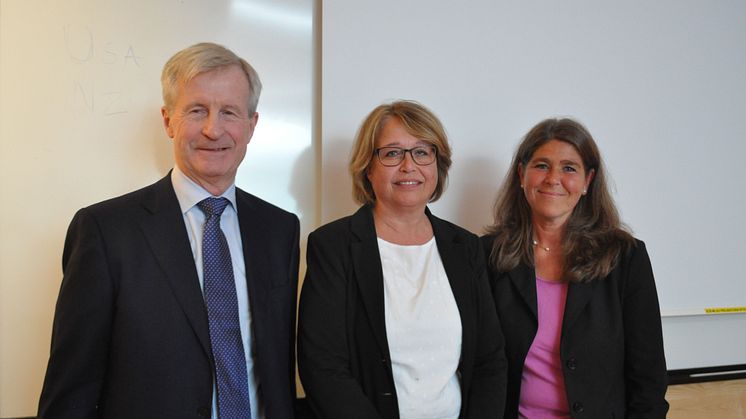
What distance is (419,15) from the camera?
1.86 m

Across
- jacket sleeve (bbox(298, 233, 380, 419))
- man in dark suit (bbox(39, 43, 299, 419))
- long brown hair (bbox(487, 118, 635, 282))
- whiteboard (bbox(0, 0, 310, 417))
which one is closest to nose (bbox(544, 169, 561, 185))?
long brown hair (bbox(487, 118, 635, 282))

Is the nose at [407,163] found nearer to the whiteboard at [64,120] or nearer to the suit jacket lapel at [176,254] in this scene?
the suit jacket lapel at [176,254]

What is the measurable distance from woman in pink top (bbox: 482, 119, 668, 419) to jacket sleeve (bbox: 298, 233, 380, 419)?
22.4 inches

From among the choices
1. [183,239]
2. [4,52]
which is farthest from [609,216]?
[4,52]

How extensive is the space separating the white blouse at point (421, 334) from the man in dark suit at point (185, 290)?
309 mm

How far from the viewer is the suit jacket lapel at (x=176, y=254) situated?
109 cm

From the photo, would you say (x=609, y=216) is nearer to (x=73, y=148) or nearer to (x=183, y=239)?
(x=183, y=239)

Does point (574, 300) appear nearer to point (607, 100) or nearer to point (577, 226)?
point (577, 226)

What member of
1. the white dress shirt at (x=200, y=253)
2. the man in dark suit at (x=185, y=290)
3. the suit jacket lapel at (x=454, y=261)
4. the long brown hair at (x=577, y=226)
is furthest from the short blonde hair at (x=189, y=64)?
the long brown hair at (x=577, y=226)

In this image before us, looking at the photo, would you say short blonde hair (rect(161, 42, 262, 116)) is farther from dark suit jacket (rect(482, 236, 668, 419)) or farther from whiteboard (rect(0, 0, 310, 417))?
dark suit jacket (rect(482, 236, 668, 419))

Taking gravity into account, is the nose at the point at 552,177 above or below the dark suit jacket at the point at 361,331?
above

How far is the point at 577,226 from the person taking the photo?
1631mm

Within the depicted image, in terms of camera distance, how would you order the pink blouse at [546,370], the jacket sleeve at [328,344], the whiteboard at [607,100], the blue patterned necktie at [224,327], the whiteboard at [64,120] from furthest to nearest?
1. the whiteboard at [607,100]
2. the whiteboard at [64,120]
3. the pink blouse at [546,370]
4. the jacket sleeve at [328,344]
5. the blue patterned necktie at [224,327]

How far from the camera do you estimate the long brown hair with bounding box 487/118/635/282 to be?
59.4 inches
